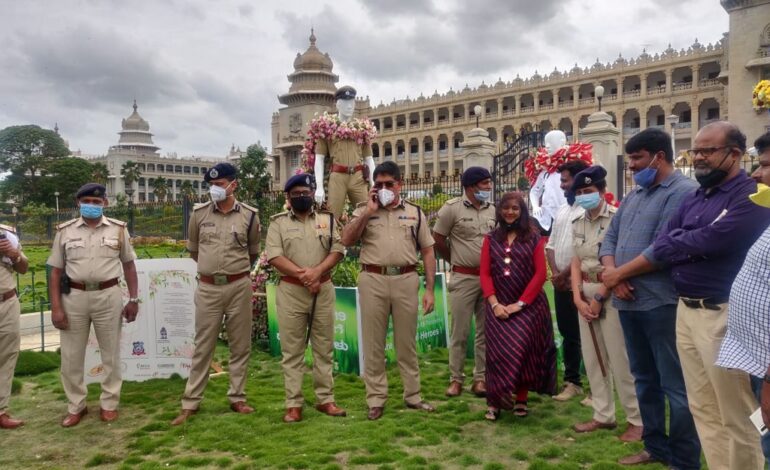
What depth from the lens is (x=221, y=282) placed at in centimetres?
503

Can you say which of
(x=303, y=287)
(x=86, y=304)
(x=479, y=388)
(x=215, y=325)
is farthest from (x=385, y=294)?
(x=86, y=304)

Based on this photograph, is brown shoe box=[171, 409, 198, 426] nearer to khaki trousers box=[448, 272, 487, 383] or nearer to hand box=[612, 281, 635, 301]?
khaki trousers box=[448, 272, 487, 383]

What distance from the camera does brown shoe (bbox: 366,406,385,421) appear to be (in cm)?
486

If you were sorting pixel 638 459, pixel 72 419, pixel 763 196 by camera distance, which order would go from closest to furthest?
pixel 763 196, pixel 638 459, pixel 72 419

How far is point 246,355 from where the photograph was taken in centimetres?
523

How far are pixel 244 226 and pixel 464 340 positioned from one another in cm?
229

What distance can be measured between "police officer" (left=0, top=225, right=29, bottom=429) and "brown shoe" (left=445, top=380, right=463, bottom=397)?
373 cm

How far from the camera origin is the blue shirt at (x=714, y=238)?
3014 millimetres

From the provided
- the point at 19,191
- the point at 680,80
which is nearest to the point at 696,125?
the point at 680,80

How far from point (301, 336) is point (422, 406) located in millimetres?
1213

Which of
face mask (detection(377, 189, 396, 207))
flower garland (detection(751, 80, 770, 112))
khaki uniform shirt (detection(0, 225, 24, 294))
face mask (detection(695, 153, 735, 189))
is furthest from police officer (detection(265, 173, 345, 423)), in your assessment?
flower garland (detection(751, 80, 770, 112))

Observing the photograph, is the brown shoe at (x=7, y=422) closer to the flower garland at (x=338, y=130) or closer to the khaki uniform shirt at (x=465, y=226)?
the khaki uniform shirt at (x=465, y=226)

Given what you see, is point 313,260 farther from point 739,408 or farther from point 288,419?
point 739,408

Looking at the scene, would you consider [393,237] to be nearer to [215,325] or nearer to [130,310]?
[215,325]
